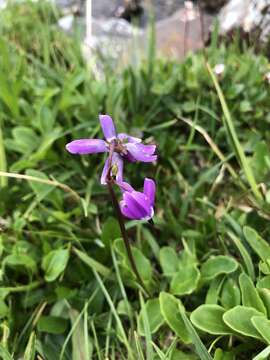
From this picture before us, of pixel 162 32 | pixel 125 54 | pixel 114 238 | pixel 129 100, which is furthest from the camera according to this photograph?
pixel 162 32

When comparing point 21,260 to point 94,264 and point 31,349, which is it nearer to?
point 94,264

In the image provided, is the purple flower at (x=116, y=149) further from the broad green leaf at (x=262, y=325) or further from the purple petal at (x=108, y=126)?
the broad green leaf at (x=262, y=325)

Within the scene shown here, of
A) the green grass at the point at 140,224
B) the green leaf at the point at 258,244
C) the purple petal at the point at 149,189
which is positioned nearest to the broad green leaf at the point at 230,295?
the green grass at the point at 140,224

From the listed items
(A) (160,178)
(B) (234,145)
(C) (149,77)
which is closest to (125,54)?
(C) (149,77)

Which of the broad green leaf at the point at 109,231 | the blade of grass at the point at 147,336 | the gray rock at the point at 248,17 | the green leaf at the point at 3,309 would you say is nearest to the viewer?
the blade of grass at the point at 147,336

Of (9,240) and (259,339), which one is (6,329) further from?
(259,339)

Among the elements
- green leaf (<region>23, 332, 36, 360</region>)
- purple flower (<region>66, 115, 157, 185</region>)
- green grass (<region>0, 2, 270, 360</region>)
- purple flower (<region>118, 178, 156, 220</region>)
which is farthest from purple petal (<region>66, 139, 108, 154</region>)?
green leaf (<region>23, 332, 36, 360</region>)
